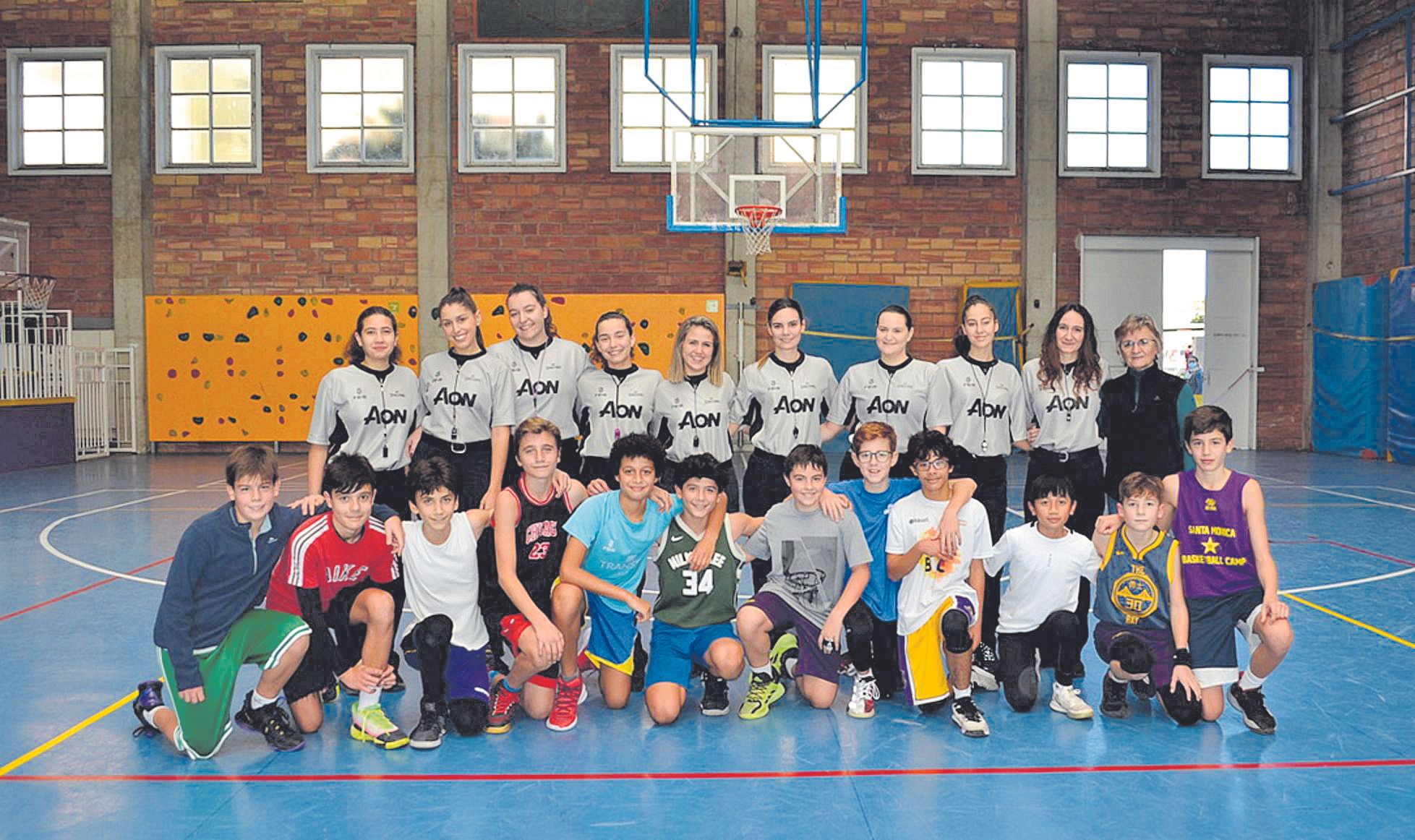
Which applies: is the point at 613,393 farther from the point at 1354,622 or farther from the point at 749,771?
the point at 1354,622

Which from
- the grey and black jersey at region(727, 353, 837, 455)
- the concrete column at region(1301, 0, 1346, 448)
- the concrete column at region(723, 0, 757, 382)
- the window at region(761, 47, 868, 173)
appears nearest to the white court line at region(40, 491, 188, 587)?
the grey and black jersey at region(727, 353, 837, 455)

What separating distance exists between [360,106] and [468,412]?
36.2 feet

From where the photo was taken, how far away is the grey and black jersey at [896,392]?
15.1 feet

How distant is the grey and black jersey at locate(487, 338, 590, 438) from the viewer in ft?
15.8

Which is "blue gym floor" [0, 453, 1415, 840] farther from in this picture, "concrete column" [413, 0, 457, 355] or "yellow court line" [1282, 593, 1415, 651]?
"concrete column" [413, 0, 457, 355]

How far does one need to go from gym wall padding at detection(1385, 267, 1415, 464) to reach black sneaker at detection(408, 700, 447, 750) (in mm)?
13130

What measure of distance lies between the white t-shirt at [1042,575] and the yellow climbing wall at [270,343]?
10407 millimetres

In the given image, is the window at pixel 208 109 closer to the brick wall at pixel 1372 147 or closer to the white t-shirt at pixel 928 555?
the white t-shirt at pixel 928 555

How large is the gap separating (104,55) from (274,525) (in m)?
13.7

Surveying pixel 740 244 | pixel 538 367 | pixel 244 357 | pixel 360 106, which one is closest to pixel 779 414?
pixel 538 367

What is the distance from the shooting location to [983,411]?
461 centimetres

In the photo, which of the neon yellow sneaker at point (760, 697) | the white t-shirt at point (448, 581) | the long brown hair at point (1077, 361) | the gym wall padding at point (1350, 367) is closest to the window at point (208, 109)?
the white t-shirt at point (448, 581)

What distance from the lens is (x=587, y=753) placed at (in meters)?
3.46

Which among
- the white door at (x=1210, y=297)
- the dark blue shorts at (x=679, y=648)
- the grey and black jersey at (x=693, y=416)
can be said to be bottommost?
the dark blue shorts at (x=679, y=648)
